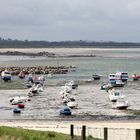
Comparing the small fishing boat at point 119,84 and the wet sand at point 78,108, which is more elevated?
the wet sand at point 78,108

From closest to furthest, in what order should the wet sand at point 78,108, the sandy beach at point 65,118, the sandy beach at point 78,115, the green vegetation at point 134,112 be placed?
the sandy beach at point 65,118 → the sandy beach at point 78,115 → the wet sand at point 78,108 → the green vegetation at point 134,112

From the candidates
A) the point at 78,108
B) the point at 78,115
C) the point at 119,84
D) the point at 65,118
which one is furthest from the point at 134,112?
the point at 119,84

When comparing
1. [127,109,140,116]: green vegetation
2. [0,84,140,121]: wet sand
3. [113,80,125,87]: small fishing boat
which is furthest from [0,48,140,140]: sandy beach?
[113,80,125,87]: small fishing boat

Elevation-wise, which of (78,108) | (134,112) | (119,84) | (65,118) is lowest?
(119,84)

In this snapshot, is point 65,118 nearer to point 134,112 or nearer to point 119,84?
point 134,112

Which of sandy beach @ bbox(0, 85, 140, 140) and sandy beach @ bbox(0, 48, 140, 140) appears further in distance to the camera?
sandy beach @ bbox(0, 48, 140, 140)

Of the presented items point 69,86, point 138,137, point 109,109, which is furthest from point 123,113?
point 138,137

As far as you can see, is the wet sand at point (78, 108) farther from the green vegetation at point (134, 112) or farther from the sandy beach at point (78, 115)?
the green vegetation at point (134, 112)

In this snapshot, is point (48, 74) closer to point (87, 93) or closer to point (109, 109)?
point (87, 93)

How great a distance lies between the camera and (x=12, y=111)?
2248 inches

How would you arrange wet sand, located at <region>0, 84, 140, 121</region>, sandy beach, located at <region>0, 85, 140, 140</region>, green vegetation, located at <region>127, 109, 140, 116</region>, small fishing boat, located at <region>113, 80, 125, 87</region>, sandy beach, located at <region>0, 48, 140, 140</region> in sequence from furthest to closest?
small fishing boat, located at <region>113, 80, 125, 87</region>
green vegetation, located at <region>127, 109, 140, 116</region>
wet sand, located at <region>0, 84, 140, 121</region>
sandy beach, located at <region>0, 48, 140, 140</region>
sandy beach, located at <region>0, 85, 140, 140</region>

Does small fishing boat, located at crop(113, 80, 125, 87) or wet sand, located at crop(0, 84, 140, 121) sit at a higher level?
Answer: wet sand, located at crop(0, 84, 140, 121)

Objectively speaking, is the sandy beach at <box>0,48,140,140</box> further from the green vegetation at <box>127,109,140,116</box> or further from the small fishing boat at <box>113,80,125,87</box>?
the small fishing boat at <box>113,80,125,87</box>

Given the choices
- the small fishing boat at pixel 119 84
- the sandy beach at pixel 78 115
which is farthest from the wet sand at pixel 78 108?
the small fishing boat at pixel 119 84
